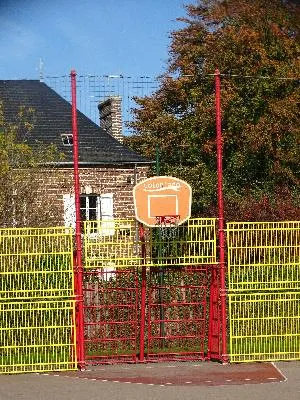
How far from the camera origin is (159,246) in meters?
13.0

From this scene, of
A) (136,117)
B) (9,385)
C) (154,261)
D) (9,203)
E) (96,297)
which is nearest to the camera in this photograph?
(9,385)

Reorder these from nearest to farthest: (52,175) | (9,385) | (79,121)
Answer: (9,385), (52,175), (79,121)

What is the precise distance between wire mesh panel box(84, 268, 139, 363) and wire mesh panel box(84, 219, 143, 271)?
0.63m

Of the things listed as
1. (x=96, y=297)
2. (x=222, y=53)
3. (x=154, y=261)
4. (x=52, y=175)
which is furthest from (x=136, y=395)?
(x=222, y=53)

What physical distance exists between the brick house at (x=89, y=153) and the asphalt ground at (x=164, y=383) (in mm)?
9722

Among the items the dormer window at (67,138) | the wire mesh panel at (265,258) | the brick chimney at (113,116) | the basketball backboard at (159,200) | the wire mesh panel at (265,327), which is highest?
the brick chimney at (113,116)

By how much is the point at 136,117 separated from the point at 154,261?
2322cm

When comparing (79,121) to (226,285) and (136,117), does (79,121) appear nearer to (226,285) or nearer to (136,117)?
(136,117)

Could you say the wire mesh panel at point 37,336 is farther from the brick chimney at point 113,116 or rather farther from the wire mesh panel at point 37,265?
the brick chimney at point 113,116

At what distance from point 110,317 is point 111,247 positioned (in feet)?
7.74

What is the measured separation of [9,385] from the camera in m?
11.5

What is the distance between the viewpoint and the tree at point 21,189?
17.1 metres

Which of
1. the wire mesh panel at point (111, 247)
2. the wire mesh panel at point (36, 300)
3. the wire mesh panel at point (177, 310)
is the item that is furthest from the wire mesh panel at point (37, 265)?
the wire mesh panel at point (177, 310)

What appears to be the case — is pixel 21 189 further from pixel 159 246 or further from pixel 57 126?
pixel 57 126
